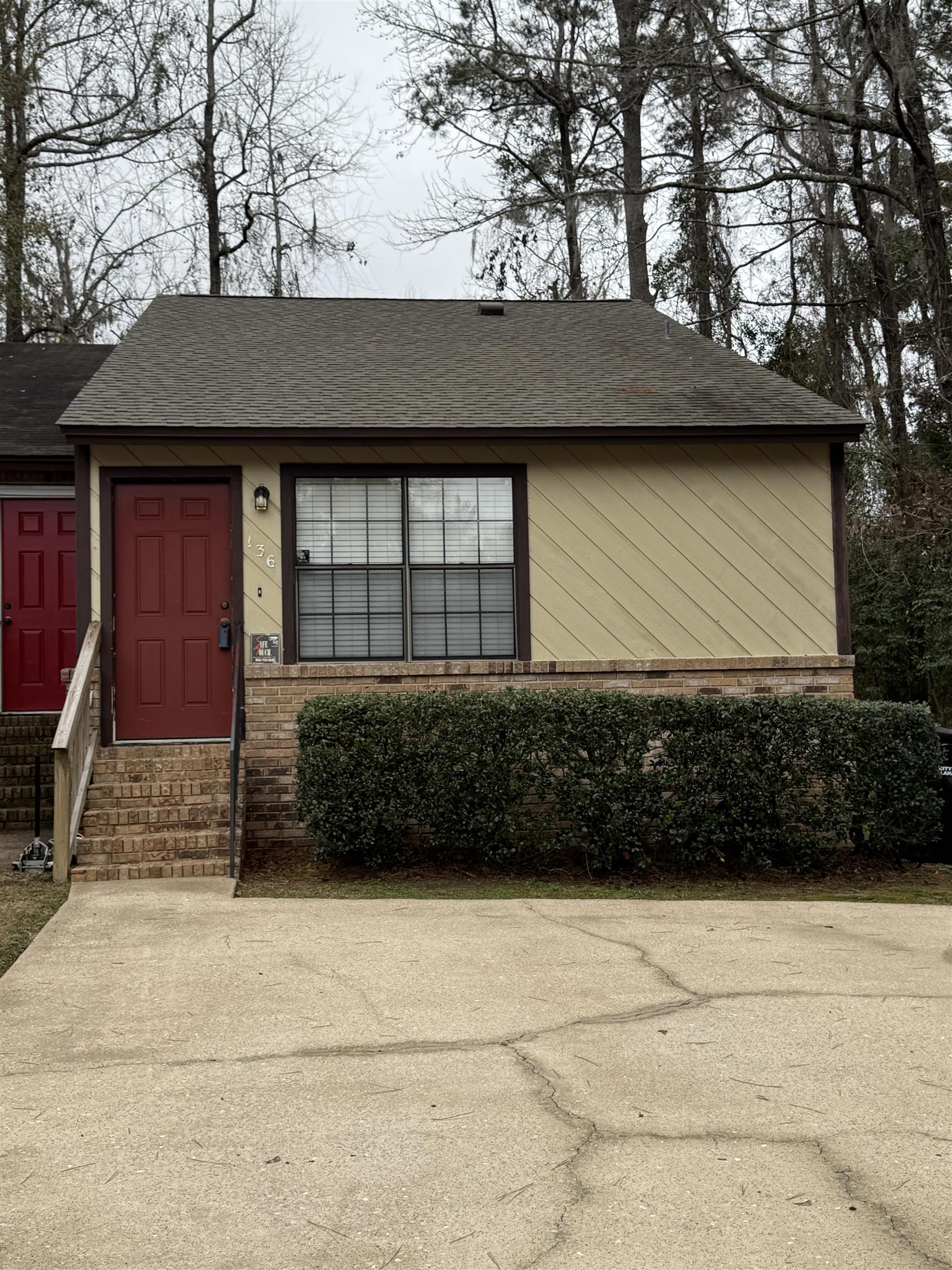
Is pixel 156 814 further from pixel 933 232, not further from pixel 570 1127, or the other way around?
pixel 933 232

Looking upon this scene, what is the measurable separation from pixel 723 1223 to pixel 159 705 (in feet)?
23.3

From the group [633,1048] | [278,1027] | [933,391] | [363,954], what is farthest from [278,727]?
[933,391]

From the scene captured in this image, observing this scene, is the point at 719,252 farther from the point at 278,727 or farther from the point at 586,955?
the point at 586,955

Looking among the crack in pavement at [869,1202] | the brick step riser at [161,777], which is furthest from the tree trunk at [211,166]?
the crack in pavement at [869,1202]

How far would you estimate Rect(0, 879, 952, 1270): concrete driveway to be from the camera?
2877 millimetres

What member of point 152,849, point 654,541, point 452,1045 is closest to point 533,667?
point 654,541

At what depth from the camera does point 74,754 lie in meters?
7.77

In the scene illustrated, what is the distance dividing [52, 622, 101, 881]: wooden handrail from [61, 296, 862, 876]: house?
8.7 inches

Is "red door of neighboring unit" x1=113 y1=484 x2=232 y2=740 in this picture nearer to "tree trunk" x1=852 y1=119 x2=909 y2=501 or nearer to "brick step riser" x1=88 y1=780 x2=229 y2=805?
"brick step riser" x1=88 y1=780 x2=229 y2=805

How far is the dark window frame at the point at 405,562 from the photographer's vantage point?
9297 mm

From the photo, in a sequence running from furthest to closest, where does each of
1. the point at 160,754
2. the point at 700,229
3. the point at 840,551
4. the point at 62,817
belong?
the point at 700,229, the point at 840,551, the point at 160,754, the point at 62,817

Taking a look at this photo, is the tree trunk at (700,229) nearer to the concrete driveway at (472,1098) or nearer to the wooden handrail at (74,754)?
the wooden handrail at (74,754)

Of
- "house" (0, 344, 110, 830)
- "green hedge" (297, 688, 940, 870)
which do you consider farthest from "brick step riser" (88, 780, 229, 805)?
"house" (0, 344, 110, 830)

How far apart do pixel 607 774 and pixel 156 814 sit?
3263 mm
